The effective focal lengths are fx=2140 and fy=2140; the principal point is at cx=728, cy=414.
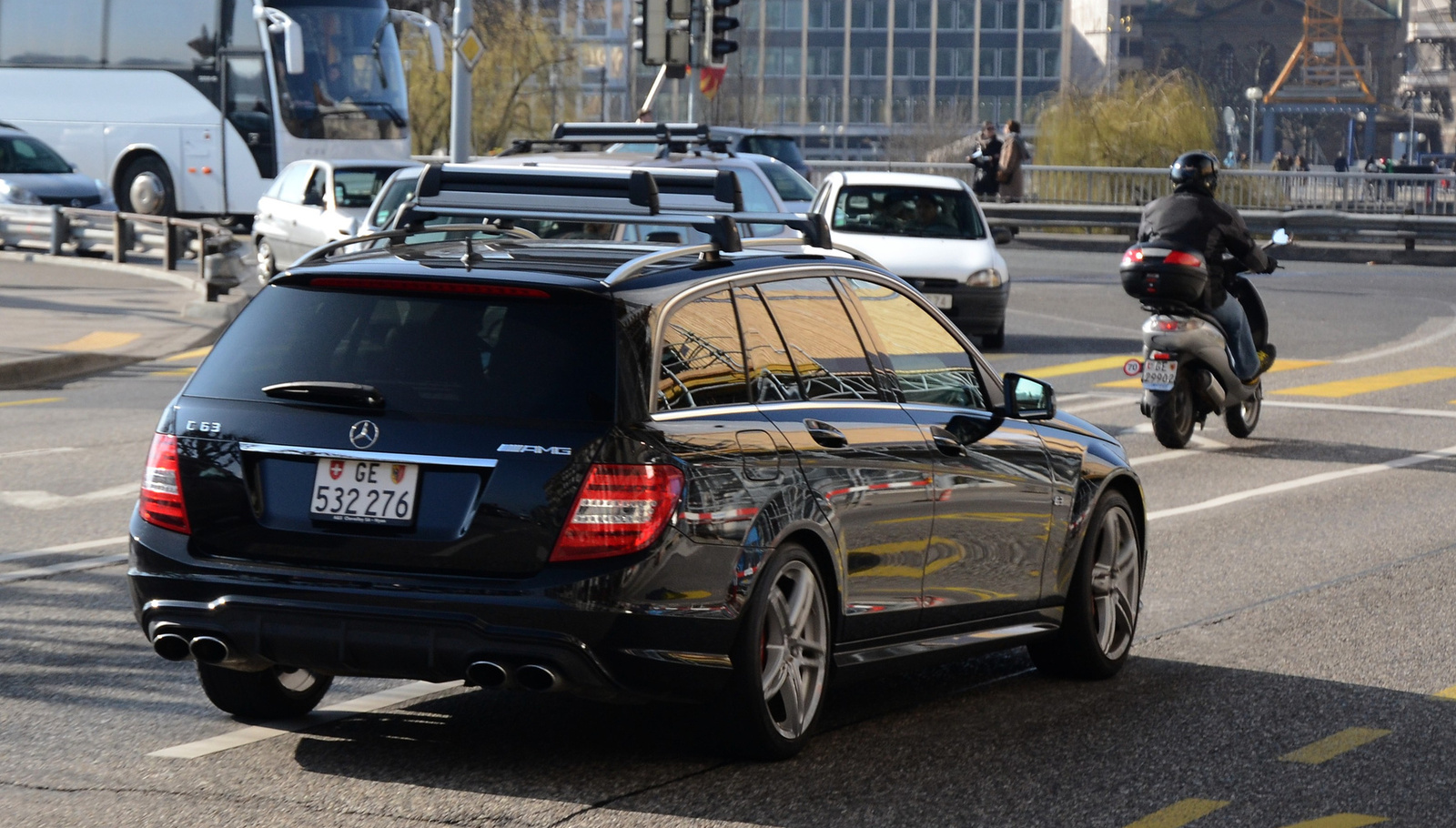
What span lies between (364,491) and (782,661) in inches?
47.1

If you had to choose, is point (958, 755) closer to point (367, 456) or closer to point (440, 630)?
point (440, 630)

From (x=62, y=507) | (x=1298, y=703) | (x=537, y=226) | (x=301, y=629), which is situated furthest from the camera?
(x=537, y=226)

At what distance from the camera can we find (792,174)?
25.1 meters

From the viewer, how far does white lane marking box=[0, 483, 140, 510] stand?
10719 mm

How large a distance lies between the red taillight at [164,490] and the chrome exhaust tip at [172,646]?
27 cm

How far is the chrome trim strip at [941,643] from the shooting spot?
6.02 meters

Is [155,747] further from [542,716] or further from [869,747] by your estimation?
[869,747]

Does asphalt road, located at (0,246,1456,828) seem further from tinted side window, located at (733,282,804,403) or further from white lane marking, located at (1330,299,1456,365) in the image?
white lane marking, located at (1330,299,1456,365)

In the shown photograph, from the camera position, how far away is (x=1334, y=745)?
6.12 meters

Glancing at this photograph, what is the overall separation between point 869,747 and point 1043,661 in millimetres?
1370

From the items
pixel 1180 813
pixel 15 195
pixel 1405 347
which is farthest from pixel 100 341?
pixel 1180 813

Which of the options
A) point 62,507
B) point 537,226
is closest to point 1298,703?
point 62,507

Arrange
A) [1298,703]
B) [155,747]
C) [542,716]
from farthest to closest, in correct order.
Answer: [1298,703]
[542,716]
[155,747]

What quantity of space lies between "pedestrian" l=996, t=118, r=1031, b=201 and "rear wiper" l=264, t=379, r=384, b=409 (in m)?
33.4
